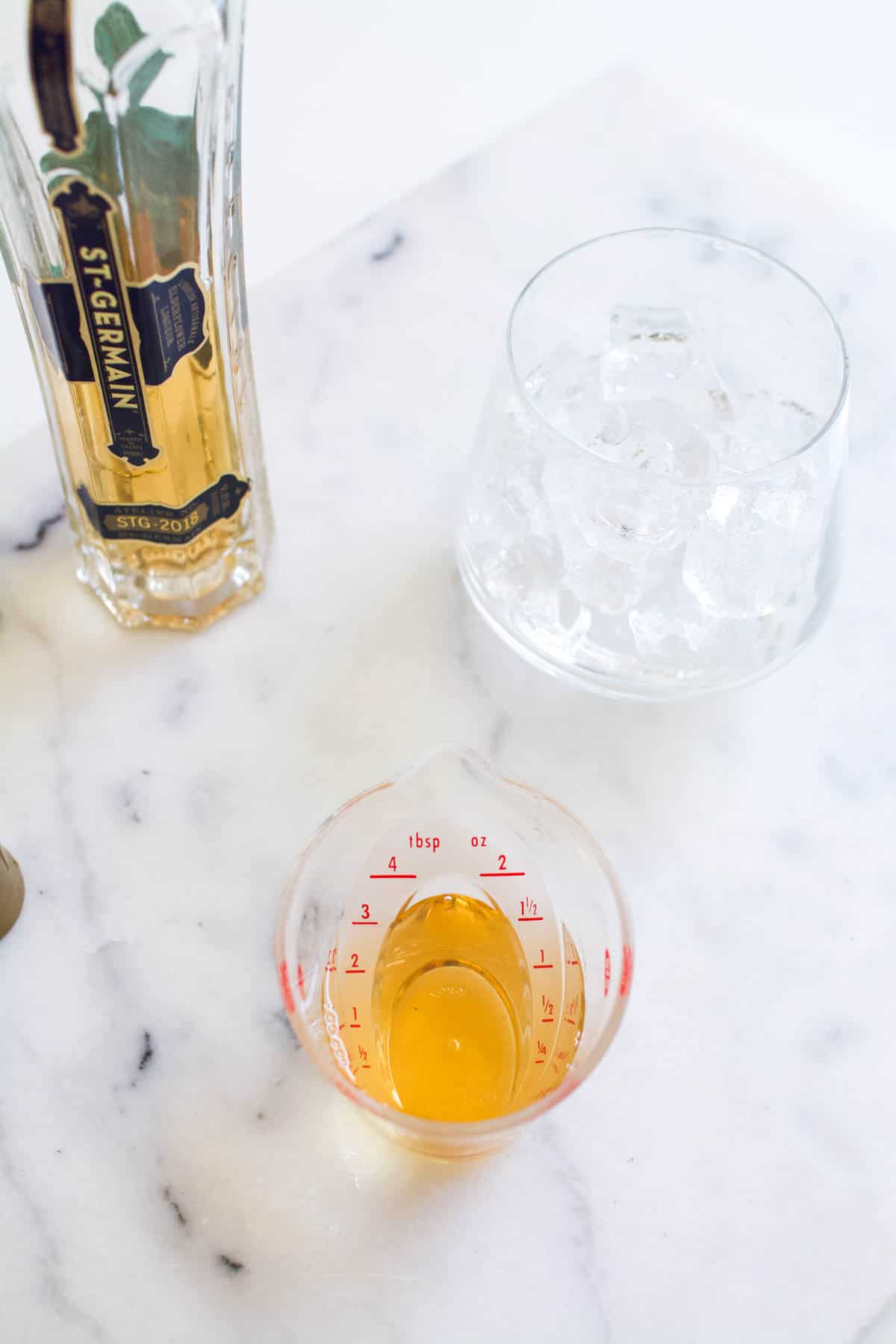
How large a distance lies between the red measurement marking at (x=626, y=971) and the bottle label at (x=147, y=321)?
1.05ft

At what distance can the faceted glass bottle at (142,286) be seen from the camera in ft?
1.62

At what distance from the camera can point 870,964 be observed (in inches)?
25.1

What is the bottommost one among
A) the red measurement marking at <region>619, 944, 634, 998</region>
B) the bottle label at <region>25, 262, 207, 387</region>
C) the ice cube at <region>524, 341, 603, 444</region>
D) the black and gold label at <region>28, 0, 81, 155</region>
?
the red measurement marking at <region>619, 944, 634, 998</region>

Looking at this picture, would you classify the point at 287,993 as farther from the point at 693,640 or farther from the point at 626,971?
the point at 693,640

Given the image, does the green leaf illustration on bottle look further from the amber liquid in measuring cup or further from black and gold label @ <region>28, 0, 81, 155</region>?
the amber liquid in measuring cup

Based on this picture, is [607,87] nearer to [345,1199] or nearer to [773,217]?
[773,217]

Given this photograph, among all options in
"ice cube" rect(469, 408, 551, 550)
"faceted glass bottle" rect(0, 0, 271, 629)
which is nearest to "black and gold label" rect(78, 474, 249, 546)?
"faceted glass bottle" rect(0, 0, 271, 629)

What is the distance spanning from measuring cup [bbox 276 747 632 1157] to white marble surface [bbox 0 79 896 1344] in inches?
1.6

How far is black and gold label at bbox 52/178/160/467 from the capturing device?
52 cm

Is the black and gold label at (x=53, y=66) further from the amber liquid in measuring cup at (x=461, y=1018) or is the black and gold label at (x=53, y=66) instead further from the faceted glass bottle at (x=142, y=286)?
the amber liquid in measuring cup at (x=461, y=1018)

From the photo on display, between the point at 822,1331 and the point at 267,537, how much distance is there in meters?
0.47

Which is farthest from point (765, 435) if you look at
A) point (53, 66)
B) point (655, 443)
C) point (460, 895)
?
point (53, 66)

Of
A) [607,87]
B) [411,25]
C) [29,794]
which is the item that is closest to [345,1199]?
[29,794]

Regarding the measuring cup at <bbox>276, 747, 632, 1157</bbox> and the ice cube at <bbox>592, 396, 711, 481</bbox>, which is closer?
the measuring cup at <bbox>276, 747, 632, 1157</bbox>
